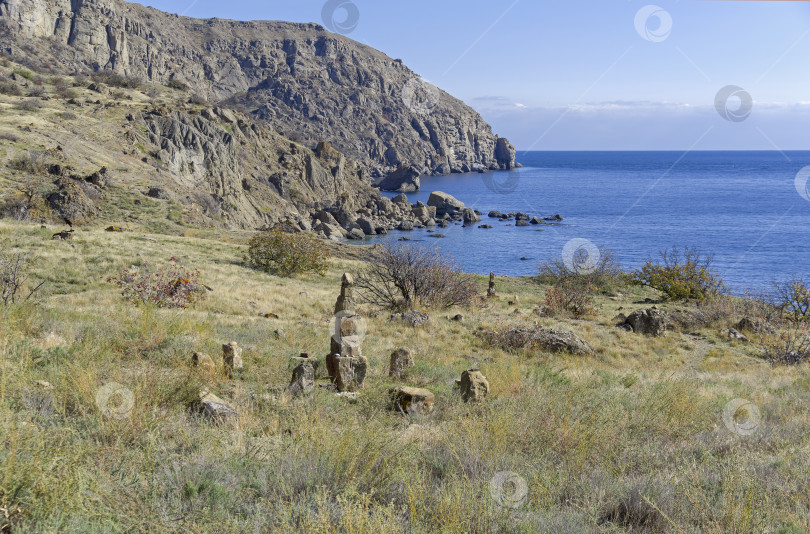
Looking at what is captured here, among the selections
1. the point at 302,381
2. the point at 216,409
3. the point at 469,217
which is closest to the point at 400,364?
the point at 302,381

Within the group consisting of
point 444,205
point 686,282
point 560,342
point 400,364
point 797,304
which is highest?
point 444,205

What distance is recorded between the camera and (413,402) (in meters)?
6.59

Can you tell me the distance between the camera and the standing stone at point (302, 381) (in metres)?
6.62

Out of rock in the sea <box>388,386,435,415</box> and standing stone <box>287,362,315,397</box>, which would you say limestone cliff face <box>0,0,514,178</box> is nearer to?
standing stone <box>287,362,315,397</box>

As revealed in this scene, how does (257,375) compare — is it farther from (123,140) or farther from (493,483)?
(123,140)

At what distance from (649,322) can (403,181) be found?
113355mm

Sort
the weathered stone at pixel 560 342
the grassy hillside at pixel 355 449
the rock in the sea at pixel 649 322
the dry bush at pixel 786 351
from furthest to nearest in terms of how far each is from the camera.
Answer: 1. the rock in the sea at pixel 649 322
2. the dry bush at pixel 786 351
3. the weathered stone at pixel 560 342
4. the grassy hillside at pixel 355 449

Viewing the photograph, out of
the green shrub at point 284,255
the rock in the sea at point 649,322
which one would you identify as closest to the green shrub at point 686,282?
the rock in the sea at point 649,322

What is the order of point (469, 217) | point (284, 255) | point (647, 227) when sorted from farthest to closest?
1. point (469, 217)
2. point (647, 227)
3. point (284, 255)

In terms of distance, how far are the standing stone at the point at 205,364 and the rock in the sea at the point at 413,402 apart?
2.38m

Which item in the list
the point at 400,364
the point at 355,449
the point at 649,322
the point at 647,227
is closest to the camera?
the point at 355,449

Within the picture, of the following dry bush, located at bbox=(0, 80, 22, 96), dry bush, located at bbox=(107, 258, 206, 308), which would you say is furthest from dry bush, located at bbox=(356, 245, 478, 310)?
dry bush, located at bbox=(0, 80, 22, 96)

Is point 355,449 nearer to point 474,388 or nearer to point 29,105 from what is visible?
point 474,388

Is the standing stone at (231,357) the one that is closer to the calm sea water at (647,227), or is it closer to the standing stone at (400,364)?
the standing stone at (400,364)
